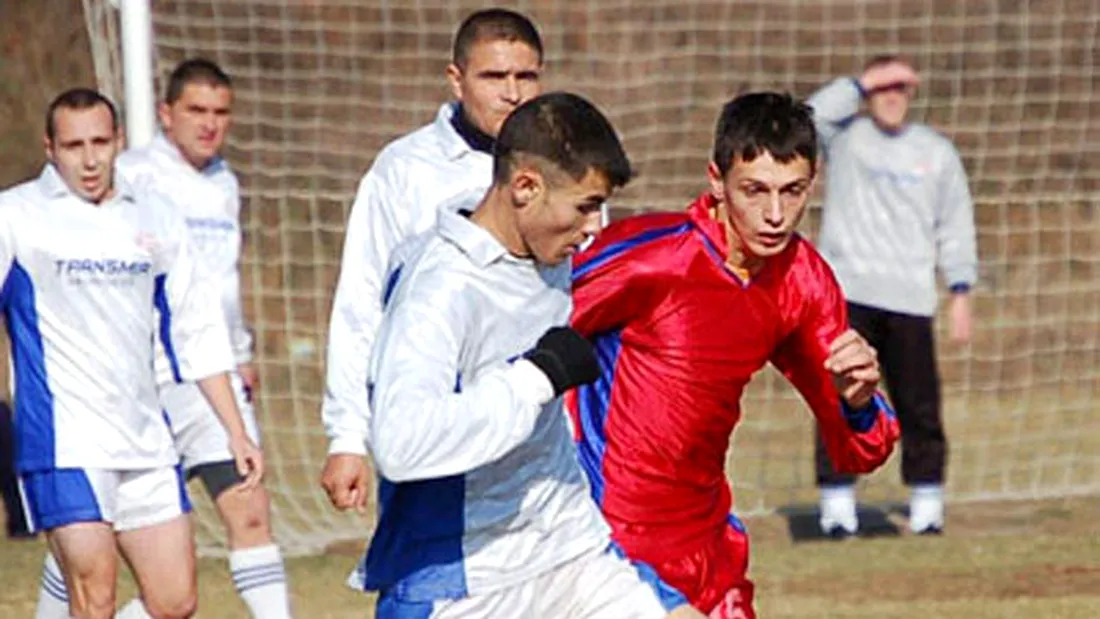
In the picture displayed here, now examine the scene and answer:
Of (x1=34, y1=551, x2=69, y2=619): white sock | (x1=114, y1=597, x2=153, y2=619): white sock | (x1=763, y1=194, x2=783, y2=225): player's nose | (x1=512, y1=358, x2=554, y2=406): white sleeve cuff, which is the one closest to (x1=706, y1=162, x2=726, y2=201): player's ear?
(x1=763, y1=194, x2=783, y2=225): player's nose

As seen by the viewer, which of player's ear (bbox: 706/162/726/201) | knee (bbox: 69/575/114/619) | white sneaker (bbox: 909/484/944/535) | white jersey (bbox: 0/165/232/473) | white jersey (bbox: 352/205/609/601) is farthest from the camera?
white sneaker (bbox: 909/484/944/535)

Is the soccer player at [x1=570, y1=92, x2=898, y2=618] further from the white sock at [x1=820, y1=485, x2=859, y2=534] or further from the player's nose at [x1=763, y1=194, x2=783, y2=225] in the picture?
the white sock at [x1=820, y1=485, x2=859, y2=534]

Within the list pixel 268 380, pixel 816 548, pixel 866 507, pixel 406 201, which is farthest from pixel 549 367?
pixel 268 380

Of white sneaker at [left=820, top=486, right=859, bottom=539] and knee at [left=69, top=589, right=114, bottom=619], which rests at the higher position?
knee at [left=69, top=589, right=114, bottom=619]

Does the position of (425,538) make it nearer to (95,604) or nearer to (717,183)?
(717,183)

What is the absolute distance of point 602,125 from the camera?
482 cm

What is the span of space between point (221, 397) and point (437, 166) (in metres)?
1.36

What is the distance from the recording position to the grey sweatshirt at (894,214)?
10156 millimetres

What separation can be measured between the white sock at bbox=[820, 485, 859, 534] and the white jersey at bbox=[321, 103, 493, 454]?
4.31 meters

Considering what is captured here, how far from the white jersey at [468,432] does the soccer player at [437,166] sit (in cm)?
105

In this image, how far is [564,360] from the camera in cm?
462

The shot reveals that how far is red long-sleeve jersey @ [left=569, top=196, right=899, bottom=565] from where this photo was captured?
5711 mm

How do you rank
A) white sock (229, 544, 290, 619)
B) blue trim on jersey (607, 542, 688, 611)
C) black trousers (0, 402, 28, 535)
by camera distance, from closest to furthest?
1. blue trim on jersey (607, 542, 688, 611)
2. white sock (229, 544, 290, 619)
3. black trousers (0, 402, 28, 535)

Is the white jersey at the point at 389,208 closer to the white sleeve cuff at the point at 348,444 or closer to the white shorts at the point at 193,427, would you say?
the white sleeve cuff at the point at 348,444
